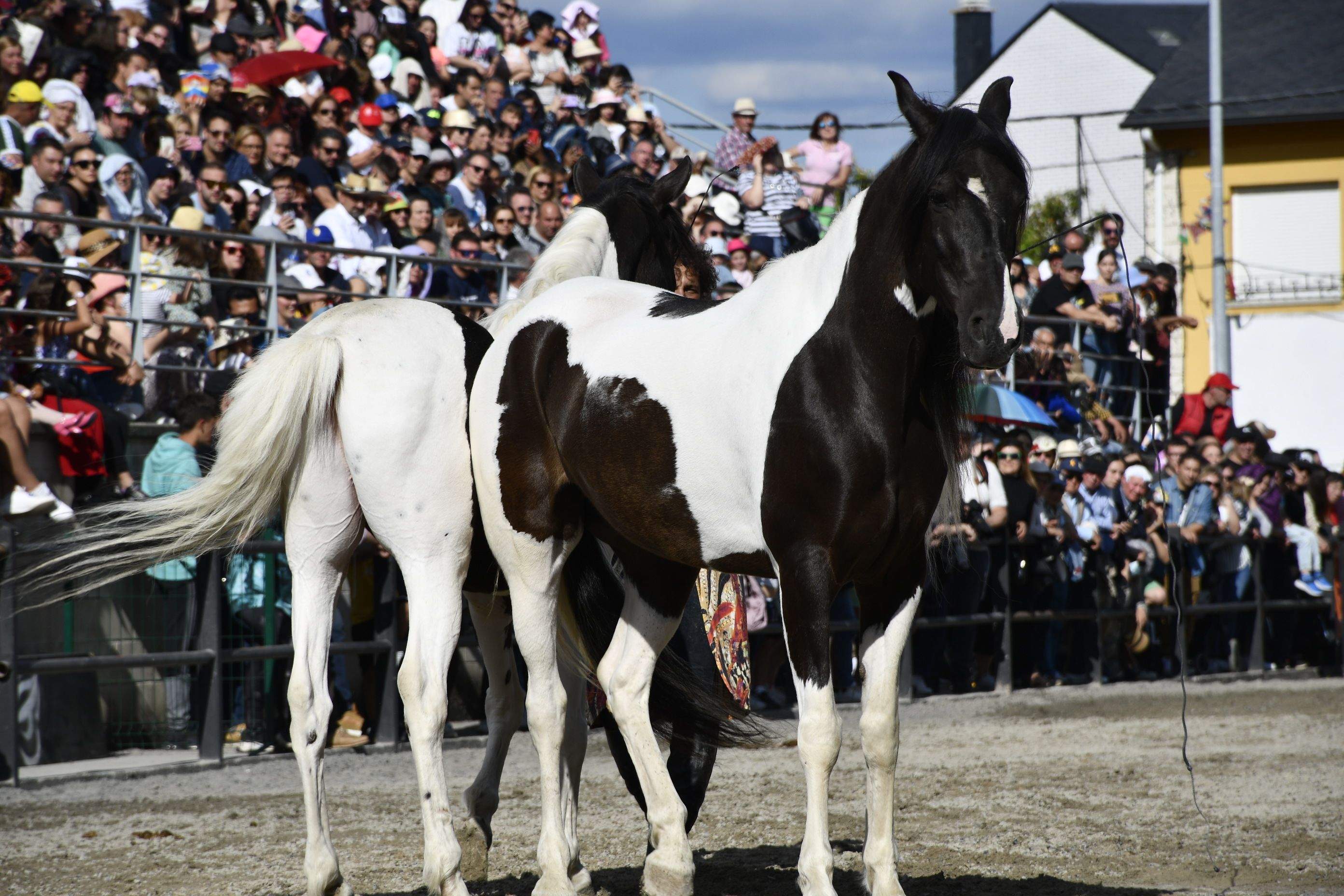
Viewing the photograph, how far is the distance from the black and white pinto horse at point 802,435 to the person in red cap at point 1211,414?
40.2ft

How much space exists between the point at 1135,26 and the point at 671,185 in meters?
40.7

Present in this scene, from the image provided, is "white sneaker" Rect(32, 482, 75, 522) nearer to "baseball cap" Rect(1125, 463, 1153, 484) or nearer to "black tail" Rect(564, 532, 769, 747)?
"black tail" Rect(564, 532, 769, 747)

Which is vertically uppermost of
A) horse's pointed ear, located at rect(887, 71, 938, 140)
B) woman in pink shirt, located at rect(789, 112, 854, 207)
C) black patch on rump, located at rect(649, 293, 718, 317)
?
woman in pink shirt, located at rect(789, 112, 854, 207)

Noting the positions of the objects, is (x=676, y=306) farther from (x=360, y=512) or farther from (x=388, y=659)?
(x=388, y=659)

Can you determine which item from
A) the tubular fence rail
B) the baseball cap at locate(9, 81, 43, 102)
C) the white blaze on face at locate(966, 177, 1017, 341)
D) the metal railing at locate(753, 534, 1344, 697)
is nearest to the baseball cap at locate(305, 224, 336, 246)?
the baseball cap at locate(9, 81, 43, 102)

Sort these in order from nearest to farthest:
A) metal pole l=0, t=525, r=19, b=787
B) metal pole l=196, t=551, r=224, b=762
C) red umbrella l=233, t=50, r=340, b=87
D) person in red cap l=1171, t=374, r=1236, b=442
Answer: metal pole l=0, t=525, r=19, b=787, metal pole l=196, t=551, r=224, b=762, red umbrella l=233, t=50, r=340, b=87, person in red cap l=1171, t=374, r=1236, b=442

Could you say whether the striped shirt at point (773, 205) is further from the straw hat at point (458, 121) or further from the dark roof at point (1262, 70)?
the dark roof at point (1262, 70)

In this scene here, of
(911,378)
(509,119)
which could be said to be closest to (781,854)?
(911,378)

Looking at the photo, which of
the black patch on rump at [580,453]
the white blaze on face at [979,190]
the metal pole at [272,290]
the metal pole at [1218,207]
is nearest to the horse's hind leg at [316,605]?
the black patch on rump at [580,453]

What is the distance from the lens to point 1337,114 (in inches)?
1167

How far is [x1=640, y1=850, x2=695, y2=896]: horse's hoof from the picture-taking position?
4.33 m

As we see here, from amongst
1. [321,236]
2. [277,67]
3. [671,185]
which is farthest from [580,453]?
[277,67]

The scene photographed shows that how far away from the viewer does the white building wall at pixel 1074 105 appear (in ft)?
120

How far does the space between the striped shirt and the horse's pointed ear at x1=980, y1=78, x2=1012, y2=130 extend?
9.04 meters
